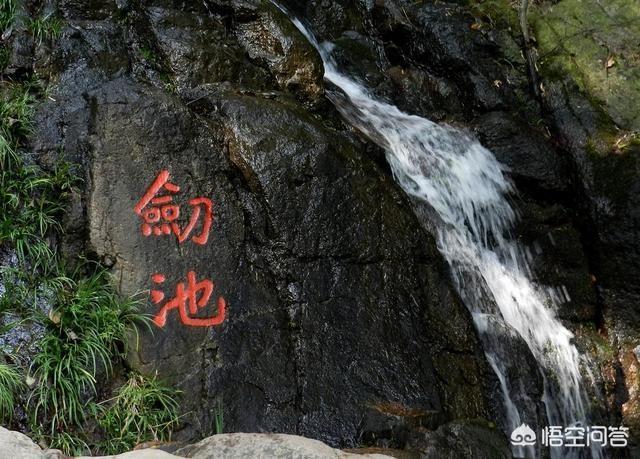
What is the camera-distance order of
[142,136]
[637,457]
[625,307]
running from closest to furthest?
[142,136] → [637,457] → [625,307]

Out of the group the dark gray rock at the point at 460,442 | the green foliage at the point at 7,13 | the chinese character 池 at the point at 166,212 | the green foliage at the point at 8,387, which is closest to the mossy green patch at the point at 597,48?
the dark gray rock at the point at 460,442

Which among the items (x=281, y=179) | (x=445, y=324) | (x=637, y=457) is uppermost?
(x=281, y=179)

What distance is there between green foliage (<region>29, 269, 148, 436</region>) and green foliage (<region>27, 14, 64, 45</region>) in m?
2.30

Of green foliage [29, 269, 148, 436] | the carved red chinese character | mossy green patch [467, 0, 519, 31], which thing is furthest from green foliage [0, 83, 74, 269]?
mossy green patch [467, 0, 519, 31]

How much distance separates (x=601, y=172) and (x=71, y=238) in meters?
6.19

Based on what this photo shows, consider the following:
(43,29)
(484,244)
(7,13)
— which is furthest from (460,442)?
(7,13)

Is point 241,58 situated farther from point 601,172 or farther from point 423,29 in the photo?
point 601,172

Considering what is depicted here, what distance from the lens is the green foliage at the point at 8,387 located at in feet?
13.7

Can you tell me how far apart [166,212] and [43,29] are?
85.2 inches

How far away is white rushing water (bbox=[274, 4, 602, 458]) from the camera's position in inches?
247

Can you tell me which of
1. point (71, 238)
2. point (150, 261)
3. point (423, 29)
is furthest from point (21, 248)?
point (423, 29)

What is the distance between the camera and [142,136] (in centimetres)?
520

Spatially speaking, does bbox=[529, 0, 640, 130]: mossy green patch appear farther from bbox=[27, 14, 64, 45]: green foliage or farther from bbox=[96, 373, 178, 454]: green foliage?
bbox=[96, 373, 178, 454]: green foliage

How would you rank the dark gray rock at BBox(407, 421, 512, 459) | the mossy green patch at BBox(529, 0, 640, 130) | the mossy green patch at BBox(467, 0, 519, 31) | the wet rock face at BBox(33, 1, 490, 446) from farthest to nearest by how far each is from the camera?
the mossy green patch at BBox(467, 0, 519, 31) → the mossy green patch at BBox(529, 0, 640, 130) → the wet rock face at BBox(33, 1, 490, 446) → the dark gray rock at BBox(407, 421, 512, 459)
